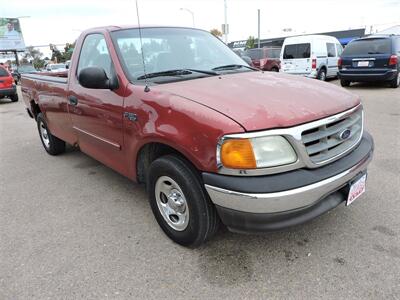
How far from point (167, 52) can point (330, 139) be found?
1810 millimetres

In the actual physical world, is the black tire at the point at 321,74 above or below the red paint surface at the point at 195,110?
below

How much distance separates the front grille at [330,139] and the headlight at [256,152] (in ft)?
0.56

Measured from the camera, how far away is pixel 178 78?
121 inches

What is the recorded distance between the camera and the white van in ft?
42.7

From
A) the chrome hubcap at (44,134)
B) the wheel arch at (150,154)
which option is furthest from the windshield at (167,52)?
the chrome hubcap at (44,134)

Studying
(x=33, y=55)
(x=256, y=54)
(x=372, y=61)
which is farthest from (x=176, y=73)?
(x=33, y=55)

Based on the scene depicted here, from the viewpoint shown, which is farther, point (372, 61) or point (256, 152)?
point (372, 61)

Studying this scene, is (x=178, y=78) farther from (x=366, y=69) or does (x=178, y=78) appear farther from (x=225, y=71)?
(x=366, y=69)

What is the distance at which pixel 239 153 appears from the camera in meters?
2.21

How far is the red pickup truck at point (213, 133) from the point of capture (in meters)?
2.22

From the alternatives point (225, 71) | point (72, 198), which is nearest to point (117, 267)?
point (72, 198)

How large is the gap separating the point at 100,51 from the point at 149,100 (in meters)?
1.24

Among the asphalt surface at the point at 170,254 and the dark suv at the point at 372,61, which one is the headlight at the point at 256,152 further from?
the dark suv at the point at 372,61

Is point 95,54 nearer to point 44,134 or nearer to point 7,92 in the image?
point 44,134
